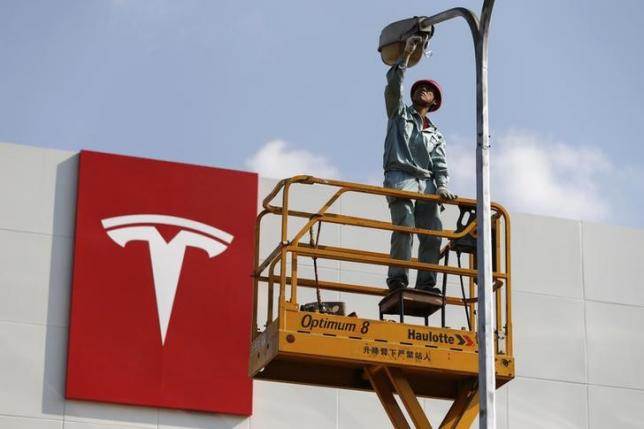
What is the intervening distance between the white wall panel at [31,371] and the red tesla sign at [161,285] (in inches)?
10.9

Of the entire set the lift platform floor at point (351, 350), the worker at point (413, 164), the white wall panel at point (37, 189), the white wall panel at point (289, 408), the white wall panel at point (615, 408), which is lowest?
the lift platform floor at point (351, 350)

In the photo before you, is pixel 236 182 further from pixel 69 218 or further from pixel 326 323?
pixel 326 323

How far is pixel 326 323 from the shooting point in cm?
1820

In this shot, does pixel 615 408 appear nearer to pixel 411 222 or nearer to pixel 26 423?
pixel 26 423

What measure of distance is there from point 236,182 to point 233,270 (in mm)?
1606

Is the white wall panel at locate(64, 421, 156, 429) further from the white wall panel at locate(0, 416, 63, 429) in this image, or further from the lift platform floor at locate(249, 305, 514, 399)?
the lift platform floor at locate(249, 305, 514, 399)

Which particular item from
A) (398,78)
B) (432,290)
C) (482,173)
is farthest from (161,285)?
(482,173)

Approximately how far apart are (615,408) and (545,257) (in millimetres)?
3079

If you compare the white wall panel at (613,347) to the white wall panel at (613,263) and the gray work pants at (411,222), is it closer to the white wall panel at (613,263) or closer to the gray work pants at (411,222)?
the white wall panel at (613,263)

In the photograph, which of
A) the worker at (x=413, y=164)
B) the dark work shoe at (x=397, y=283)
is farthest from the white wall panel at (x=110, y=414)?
the dark work shoe at (x=397, y=283)

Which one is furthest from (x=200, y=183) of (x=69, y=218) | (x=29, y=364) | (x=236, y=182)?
(x=29, y=364)

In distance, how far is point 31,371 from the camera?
2605 cm

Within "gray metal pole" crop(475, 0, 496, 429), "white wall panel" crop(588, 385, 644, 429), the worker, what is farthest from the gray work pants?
"white wall panel" crop(588, 385, 644, 429)

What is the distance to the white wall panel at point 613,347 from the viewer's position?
97.6ft
